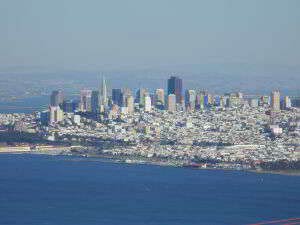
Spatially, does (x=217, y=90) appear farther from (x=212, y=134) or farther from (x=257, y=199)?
(x=257, y=199)

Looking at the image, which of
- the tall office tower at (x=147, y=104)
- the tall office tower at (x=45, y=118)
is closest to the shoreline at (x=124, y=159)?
the tall office tower at (x=45, y=118)

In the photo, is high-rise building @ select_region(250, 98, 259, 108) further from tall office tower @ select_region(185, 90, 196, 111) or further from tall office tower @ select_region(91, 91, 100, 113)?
tall office tower @ select_region(91, 91, 100, 113)

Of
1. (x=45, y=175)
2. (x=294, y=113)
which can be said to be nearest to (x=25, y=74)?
(x=294, y=113)

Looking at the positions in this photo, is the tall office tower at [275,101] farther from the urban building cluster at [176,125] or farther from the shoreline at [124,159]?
the shoreline at [124,159]

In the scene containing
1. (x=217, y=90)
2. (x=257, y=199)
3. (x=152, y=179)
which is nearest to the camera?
(x=257, y=199)

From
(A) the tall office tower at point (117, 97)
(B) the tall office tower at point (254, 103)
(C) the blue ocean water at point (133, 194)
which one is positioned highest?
(A) the tall office tower at point (117, 97)

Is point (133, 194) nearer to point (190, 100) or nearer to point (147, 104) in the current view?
point (147, 104)
